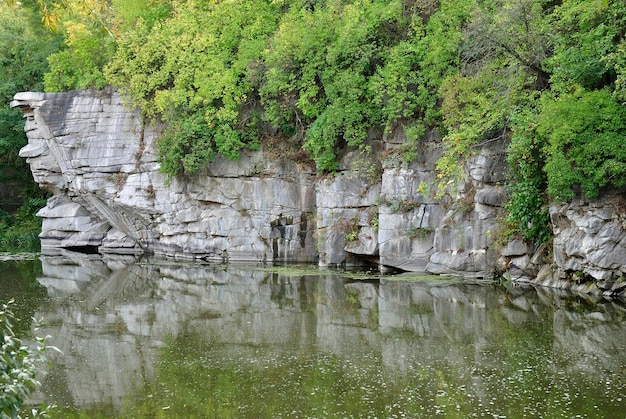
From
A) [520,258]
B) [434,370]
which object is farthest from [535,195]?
[434,370]

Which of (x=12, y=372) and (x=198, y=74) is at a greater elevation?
(x=198, y=74)

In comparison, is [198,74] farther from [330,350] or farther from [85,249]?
[330,350]

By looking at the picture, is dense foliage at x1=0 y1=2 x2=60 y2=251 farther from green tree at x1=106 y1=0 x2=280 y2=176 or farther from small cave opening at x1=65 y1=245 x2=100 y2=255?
green tree at x1=106 y1=0 x2=280 y2=176

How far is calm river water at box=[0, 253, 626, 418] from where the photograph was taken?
1013 cm

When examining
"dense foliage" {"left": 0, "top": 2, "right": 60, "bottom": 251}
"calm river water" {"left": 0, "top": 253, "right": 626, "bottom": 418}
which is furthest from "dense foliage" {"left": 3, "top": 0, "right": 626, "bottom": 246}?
"dense foliage" {"left": 0, "top": 2, "right": 60, "bottom": 251}

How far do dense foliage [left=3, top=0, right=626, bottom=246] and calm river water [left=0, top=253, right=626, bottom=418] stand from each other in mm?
4007

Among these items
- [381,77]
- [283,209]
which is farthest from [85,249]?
[381,77]

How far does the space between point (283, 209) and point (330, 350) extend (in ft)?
48.6

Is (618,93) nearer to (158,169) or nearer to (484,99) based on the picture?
(484,99)

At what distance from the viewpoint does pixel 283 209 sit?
27.8 metres

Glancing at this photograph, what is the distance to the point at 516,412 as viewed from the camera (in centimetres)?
959

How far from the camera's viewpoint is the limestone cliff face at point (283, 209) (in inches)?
803

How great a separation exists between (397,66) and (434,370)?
1380 centimetres

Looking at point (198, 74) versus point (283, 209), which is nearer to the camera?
point (283, 209)
